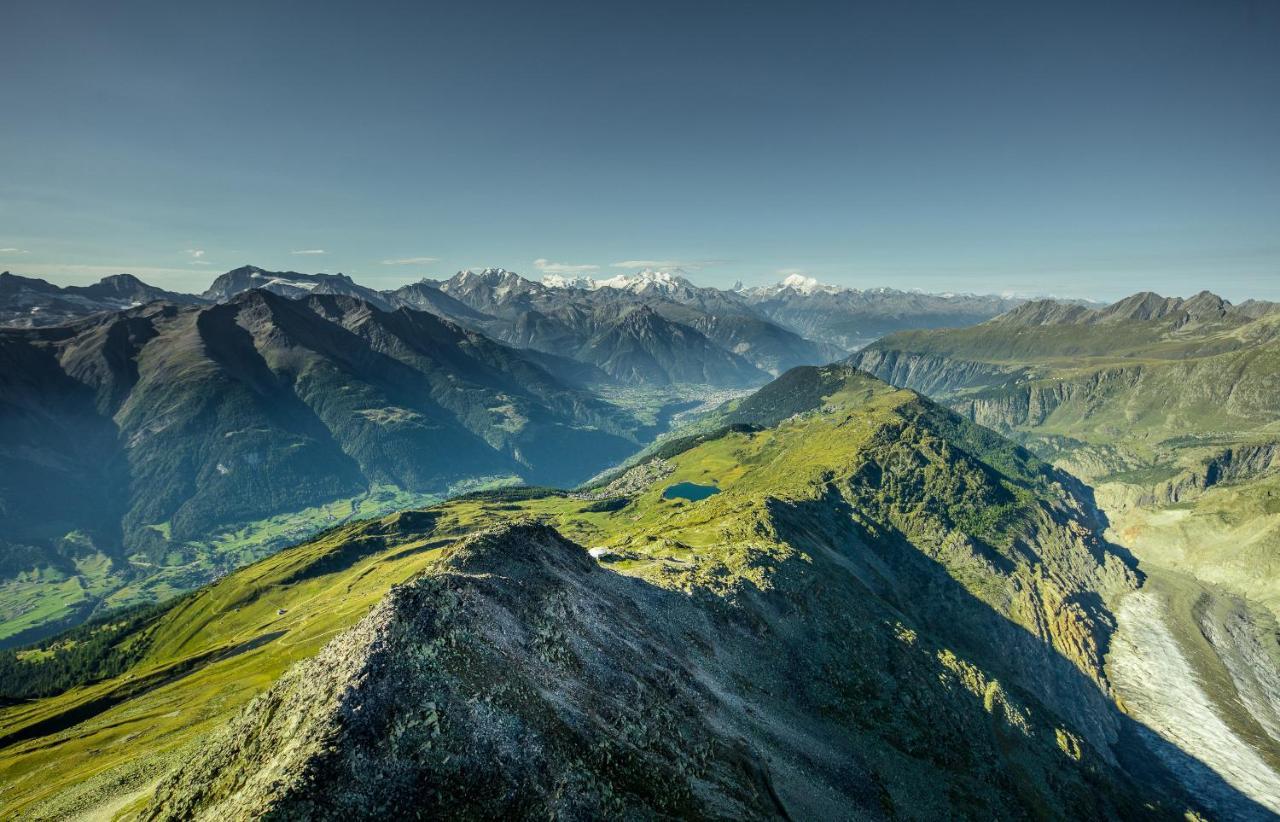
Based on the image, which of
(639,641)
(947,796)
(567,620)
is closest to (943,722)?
(947,796)

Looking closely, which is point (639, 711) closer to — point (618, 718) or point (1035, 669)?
point (618, 718)

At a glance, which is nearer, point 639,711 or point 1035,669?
point 639,711

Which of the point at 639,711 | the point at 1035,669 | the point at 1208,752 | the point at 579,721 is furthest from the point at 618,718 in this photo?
the point at 1208,752

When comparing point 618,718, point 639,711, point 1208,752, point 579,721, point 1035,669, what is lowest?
point 1208,752

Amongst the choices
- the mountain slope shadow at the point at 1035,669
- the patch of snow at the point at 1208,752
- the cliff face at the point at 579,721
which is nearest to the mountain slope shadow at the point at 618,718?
the cliff face at the point at 579,721

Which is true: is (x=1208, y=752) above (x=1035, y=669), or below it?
below

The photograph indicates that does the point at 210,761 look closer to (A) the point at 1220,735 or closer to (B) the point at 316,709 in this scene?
(B) the point at 316,709

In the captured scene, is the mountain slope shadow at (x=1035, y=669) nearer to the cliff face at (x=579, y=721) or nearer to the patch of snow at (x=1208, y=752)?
the patch of snow at (x=1208, y=752)

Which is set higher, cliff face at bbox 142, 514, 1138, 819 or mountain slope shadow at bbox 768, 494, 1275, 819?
cliff face at bbox 142, 514, 1138, 819

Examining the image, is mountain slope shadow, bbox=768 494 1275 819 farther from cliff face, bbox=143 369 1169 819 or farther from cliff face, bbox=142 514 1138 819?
cliff face, bbox=142 514 1138 819

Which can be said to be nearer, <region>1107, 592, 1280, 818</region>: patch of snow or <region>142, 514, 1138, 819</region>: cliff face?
<region>142, 514, 1138, 819</region>: cliff face

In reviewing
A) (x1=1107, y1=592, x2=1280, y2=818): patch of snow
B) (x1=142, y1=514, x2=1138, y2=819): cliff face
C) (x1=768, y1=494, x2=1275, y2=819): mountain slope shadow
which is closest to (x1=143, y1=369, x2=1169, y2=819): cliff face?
(x1=142, y1=514, x2=1138, y2=819): cliff face
